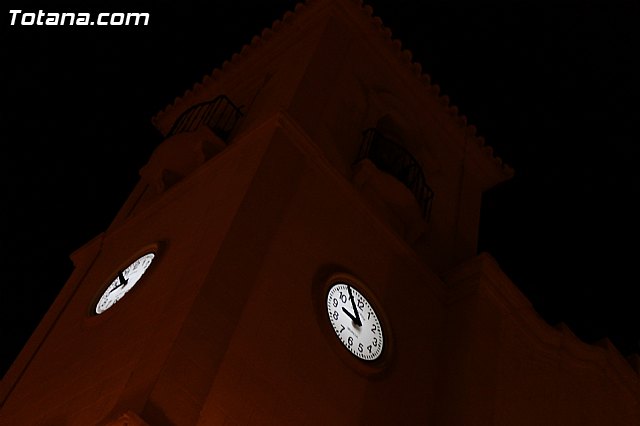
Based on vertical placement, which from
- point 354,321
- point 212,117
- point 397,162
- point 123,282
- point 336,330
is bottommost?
point 336,330

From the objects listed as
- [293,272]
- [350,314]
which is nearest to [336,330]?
[350,314]

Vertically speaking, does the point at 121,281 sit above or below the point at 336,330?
above

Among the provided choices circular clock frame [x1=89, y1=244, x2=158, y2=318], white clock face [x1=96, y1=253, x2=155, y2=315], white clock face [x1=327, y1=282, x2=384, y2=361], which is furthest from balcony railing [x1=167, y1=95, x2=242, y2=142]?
white clock face [x1=327, y1=282, x2=384, y2=361]

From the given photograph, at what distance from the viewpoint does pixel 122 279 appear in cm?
1225

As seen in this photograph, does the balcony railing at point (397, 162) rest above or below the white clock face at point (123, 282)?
above

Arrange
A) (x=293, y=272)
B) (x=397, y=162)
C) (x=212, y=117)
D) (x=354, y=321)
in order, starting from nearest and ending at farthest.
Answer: (x=293, y=272) < (x=354, y=321) < (x=397, y=162) < (x=212, y=117)

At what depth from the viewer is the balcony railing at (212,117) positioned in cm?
1524

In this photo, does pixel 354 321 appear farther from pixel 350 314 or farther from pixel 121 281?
pixel 121 281

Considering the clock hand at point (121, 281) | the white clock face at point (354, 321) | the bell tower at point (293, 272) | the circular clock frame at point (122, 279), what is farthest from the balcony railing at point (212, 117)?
the white clock face at point (354, 321)

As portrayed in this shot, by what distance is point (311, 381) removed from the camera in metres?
10.6

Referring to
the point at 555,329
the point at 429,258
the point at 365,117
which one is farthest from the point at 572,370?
the point at 365,117

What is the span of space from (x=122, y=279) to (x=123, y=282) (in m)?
0.08

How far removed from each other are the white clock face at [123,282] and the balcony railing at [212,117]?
312 cm

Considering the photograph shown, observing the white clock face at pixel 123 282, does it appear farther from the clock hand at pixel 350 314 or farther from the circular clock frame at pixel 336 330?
the clock hand at pixel 350 314
